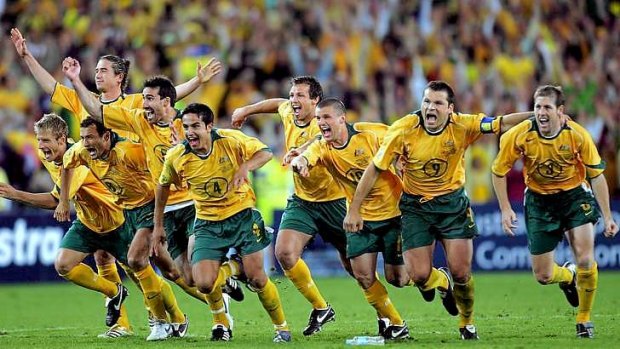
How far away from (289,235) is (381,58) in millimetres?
11617

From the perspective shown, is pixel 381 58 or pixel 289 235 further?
pixel 381 58

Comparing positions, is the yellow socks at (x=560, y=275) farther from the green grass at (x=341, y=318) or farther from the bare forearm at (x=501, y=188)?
the bare forearm at (x=501, y=188)

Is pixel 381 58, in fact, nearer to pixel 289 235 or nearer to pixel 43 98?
pixel 43 98

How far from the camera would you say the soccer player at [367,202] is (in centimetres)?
1168

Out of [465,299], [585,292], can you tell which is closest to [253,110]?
[465,299]

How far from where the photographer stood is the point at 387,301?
11.8m

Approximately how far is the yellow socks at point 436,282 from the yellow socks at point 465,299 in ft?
1.21

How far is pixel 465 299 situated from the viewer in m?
11.4

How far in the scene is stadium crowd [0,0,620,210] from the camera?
21734 millimetres

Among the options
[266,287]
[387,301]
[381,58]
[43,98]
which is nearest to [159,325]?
[266,287]

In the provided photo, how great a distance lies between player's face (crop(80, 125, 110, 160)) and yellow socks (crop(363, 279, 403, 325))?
9.59 ft

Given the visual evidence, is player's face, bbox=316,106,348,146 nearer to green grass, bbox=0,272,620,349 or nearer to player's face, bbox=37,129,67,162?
green grass, bbox=0,272,620,349

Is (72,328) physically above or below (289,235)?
below

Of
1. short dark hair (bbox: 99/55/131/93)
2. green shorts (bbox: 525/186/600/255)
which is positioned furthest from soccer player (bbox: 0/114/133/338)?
green shorts (bbox: 525/186/600/255)
